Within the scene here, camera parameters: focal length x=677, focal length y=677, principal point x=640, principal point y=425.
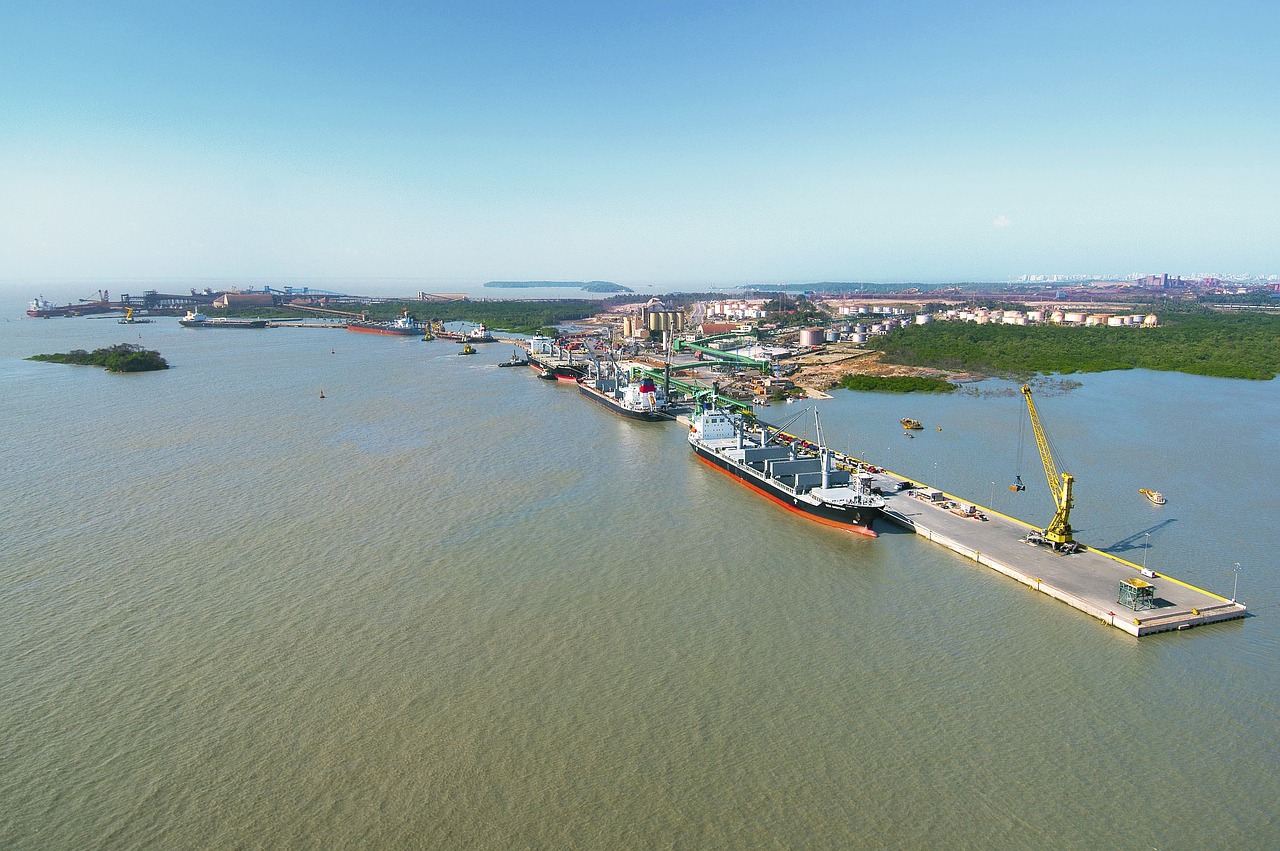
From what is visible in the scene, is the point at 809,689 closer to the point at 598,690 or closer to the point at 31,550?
the point at 598,690

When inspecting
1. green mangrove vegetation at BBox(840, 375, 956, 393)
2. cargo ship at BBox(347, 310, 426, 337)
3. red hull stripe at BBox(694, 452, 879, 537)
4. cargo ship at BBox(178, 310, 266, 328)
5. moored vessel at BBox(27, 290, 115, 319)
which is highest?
moored vessel at BBox(27, 290, 115, 319)

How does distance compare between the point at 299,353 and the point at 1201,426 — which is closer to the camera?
the point at 1201,426

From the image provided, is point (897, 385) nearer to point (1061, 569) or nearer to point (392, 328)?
point (1061, 569)

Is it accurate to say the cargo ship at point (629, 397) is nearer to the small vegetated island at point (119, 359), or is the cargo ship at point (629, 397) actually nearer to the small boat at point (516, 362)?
the small boat at point (516, 362)

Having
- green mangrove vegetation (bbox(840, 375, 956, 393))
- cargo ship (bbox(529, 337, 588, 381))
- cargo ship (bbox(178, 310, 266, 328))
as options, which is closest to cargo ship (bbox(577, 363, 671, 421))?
cargo ship (bbox(529, 337, 588, 381))

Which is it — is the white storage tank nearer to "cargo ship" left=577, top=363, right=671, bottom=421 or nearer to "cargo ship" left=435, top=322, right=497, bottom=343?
"cargo ship" left=577, top=363, right=671, bottom=421

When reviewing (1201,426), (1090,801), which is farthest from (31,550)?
(1201,426)

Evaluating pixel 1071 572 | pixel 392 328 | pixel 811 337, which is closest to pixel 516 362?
pixel 811 337
